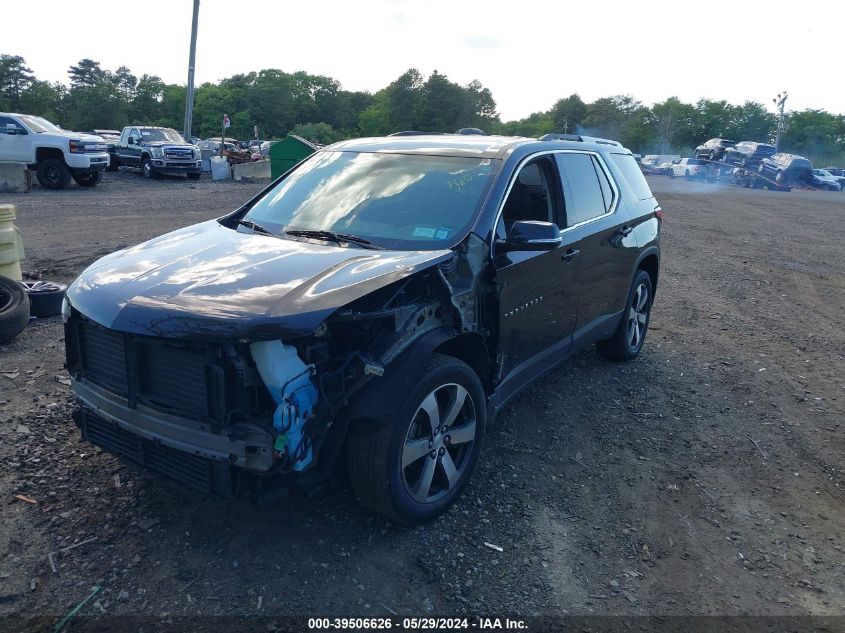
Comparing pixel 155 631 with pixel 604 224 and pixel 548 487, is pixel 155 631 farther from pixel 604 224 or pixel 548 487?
pixel 604 224

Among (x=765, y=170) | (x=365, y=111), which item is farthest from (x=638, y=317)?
(x=365, y=111)

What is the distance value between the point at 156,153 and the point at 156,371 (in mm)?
26239

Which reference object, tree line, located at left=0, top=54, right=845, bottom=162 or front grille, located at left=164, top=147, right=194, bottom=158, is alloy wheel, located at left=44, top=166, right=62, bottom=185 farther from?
tree line, located at left=0, top=54, right=845, bottom=162

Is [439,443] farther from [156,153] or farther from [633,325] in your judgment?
[156,153]

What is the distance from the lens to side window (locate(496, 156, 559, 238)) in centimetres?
432

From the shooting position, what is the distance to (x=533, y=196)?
15.1ft

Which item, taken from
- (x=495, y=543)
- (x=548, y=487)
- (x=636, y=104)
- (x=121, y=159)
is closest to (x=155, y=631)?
(x=495, y=543)

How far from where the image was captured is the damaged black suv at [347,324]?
9.63 feet

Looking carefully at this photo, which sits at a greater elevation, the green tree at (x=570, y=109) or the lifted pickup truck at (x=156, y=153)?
the green tree at (x=570, y=109)

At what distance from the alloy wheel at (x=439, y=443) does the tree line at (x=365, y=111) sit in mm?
55164

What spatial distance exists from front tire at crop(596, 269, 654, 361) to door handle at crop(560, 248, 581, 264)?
1.38 metres

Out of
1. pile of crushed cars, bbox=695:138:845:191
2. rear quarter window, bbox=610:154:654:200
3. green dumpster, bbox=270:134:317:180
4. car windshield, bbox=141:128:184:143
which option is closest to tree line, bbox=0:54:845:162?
pile of crushed cars, bbox=695:138:845:191

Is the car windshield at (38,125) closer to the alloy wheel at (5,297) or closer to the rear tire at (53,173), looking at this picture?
the rear tire at (53,173)

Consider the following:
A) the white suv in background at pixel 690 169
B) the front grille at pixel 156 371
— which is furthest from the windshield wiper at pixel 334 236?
the white suv in background at pixel 690 169
